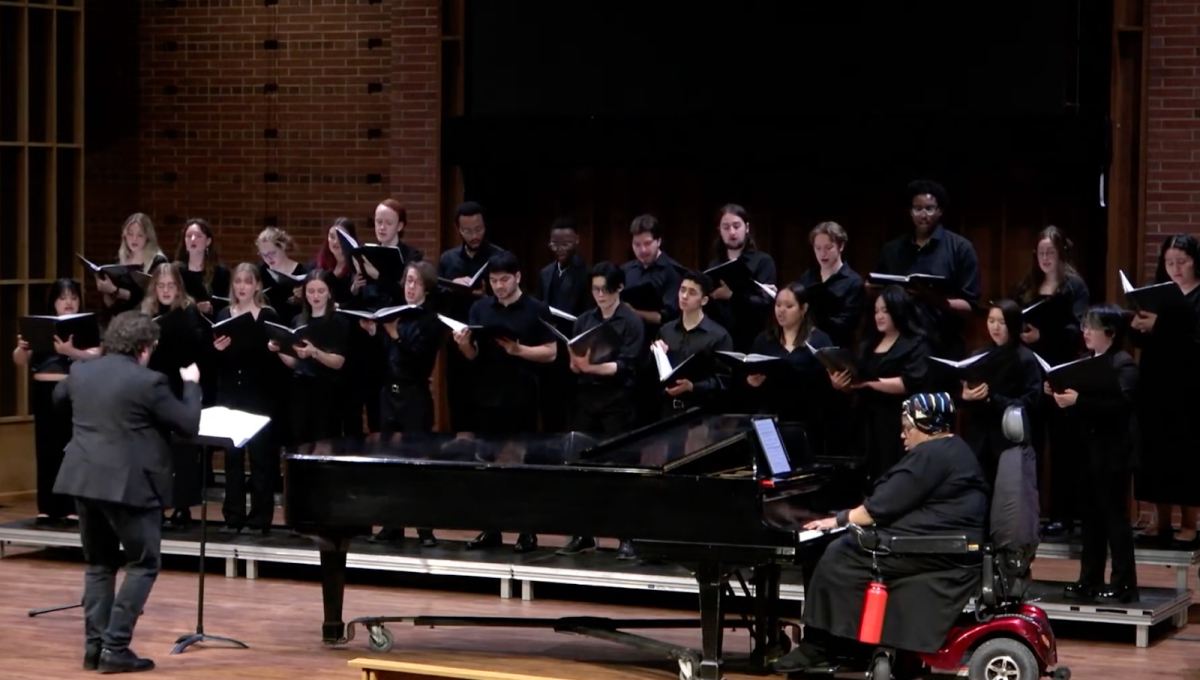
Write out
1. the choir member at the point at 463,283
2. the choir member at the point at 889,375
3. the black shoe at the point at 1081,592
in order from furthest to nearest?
the choir member at the point at 463,283, the choir member at the point at 889,375, the black shoe at the point at 1081,592

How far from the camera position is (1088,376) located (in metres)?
7.81

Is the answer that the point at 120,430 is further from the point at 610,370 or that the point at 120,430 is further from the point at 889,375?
the point at 889,375

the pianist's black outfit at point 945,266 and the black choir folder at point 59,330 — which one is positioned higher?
the pianist's black outfit at point 945,266

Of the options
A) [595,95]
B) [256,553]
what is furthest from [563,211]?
[256,553]

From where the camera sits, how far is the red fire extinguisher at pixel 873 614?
6.67 meters

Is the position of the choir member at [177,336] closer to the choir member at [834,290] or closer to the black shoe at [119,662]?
the black shoe at [119,662]

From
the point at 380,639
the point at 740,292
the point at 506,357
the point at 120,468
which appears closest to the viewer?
the point at 120,468

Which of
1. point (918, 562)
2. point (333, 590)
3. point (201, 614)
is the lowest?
point (201, 614)

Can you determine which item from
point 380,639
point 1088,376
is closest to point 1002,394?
point 1088,376

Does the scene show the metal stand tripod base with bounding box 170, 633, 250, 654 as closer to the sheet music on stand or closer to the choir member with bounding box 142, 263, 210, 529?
the sheet music on stand

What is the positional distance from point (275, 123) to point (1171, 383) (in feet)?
20.6

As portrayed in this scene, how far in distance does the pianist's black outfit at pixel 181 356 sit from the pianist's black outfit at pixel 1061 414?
13.7 feet

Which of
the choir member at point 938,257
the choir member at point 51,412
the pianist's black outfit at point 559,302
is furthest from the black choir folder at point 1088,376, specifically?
the choir member at point 51,412

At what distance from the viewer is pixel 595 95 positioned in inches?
432
